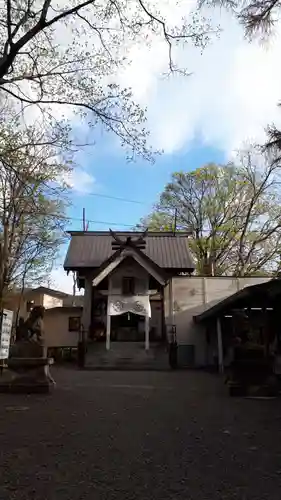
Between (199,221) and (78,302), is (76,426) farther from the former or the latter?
(78,302)

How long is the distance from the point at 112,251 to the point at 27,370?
15088 millimetres

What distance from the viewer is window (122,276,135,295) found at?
22266mm

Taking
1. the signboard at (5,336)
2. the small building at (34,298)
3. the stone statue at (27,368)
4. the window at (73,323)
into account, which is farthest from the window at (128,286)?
the stone statue at (27,368)

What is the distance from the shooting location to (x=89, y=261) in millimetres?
24375

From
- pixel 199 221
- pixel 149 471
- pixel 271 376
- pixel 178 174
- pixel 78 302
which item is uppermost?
pixel 178 174

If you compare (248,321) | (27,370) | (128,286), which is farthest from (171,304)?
(27,370)

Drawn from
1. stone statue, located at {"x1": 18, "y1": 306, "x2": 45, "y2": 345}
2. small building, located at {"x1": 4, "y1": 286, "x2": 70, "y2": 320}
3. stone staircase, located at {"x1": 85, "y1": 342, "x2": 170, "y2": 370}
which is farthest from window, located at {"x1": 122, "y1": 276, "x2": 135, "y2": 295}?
stone statue, located at {"x1": 18, "y1": 306, "x2": 45, "y2": 345}

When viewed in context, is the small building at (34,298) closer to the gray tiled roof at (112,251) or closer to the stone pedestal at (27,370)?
the gray tiled roof at (112,251)

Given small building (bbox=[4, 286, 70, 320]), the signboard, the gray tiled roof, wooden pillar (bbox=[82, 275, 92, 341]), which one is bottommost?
the signboard

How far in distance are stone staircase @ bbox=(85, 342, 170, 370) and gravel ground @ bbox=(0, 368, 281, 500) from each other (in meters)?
9.77

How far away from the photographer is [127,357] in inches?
790

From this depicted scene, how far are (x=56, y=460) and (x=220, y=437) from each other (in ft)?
7.10

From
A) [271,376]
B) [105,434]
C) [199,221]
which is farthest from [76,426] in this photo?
[199,221]

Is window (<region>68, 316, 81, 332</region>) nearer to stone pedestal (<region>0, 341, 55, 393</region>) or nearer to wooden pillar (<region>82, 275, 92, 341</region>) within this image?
wooden pillar (<region>82, 275, 92, 341</region>)
